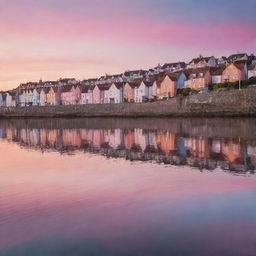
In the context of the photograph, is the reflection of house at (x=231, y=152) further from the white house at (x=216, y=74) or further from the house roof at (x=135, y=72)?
the house roof at (x=135, y=72)

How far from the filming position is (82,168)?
1400 cm

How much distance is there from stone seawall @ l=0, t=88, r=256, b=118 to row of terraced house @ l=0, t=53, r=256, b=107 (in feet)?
33.0

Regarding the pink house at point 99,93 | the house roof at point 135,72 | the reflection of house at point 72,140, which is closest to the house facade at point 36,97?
the house roof at point 135,72

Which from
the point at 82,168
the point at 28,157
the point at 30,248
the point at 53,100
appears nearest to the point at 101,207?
the point at 30,248

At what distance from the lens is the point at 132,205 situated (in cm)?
841

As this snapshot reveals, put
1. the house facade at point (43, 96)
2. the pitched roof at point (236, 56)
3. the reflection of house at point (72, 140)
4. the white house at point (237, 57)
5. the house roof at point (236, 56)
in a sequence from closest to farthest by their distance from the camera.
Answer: the reflection of house at point (72, 140) < the white house at point (237, 57) < the house roof at point (236, 56) < the pitched roof at point (236, 56) < the house facade at point (43, 96)

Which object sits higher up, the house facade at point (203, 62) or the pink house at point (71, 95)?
the house facade at point (203, 62)

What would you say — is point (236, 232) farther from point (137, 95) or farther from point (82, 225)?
point (137, 95)

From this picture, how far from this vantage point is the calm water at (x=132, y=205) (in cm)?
607

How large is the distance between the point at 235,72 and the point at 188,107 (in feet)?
51.3

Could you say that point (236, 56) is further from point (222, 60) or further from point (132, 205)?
point (132, 205)

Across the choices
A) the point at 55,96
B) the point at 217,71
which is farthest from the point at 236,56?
the point at 55,96

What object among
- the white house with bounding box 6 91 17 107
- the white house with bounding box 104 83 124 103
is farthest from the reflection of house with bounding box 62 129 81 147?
the white house with bounding box 6 91 17 107

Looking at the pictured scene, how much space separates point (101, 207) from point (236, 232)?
9.30 ft
